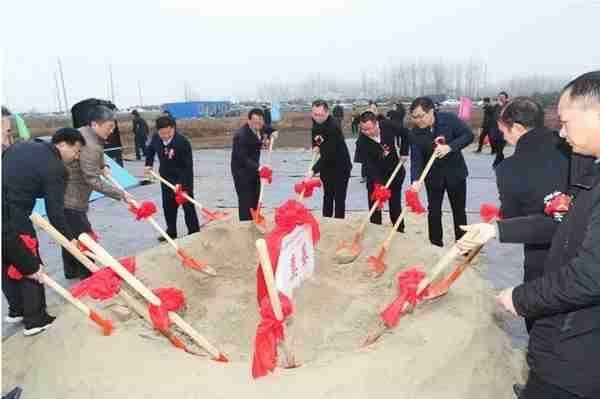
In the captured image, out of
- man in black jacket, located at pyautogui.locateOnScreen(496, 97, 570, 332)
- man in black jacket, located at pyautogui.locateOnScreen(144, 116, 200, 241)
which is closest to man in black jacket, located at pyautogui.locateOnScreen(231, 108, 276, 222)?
man in black jacket, located at pyautogui.locateOnScreen(144, 116, 200, 241)

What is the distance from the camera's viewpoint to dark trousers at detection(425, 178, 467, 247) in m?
3.91

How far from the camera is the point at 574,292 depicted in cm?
129

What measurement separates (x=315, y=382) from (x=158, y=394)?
0.67 metres

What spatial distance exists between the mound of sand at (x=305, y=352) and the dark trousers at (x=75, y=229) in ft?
2.70

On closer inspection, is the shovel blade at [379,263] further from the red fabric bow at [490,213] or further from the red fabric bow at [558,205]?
the red fabric bow at [558,205]

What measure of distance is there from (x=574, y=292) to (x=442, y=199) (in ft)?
9.20

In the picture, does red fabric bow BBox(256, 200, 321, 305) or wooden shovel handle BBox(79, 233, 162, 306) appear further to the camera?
red fabric bow BBox(256, 200, 321, 305)

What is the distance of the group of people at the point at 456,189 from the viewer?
1.38 metres

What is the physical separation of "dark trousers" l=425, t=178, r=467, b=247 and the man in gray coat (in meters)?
2.70

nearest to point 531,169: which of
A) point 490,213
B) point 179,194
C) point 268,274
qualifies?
point 490,213

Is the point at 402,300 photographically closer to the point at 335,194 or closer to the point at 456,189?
the point at 456,189

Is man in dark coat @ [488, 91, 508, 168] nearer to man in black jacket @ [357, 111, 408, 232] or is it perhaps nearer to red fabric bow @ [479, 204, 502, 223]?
man in black jacket @ [357, 111, 408, 232]

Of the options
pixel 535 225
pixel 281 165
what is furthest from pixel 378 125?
pixel 281 165

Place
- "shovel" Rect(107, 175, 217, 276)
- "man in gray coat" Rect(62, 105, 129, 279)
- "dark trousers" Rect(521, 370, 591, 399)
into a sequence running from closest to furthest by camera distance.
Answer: "dark trousers" Rect(521, 370, 591, 399) → "shovel" Rect(107, 175, 217, 276) → "man in gray coat" Rect(62, 105, 129, 279)
